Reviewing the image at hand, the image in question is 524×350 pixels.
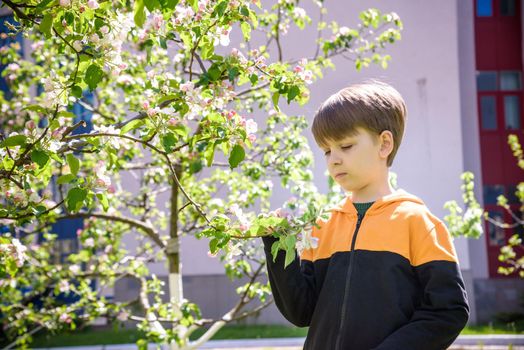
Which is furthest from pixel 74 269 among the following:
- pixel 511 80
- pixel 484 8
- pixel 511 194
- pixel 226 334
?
pixel 484 8

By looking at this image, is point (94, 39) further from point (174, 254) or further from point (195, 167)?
point (174, 254)

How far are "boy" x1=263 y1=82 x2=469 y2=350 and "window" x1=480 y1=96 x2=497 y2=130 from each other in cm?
941

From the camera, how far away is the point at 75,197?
76.4 inches

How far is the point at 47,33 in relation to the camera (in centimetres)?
177

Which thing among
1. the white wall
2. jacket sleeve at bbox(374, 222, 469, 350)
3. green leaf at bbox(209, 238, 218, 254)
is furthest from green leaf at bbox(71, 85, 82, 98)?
the white wall

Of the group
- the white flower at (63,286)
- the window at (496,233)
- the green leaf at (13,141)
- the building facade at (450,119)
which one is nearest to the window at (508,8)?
the building facade at (450,119)

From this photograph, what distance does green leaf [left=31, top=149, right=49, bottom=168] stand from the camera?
185cm

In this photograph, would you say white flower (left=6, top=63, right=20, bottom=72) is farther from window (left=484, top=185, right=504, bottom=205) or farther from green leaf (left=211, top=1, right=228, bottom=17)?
window (left=484, top=185, right=504, bottom=205)

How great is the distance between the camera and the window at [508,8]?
11.0 meters

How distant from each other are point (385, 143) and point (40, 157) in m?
0.93

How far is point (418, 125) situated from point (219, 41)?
7.90 metres

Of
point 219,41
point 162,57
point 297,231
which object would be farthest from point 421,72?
point 297,231

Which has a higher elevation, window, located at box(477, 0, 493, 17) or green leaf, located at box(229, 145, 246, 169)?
window, located at box(477, 0, 493, 17)

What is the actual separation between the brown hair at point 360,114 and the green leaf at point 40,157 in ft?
2.41
